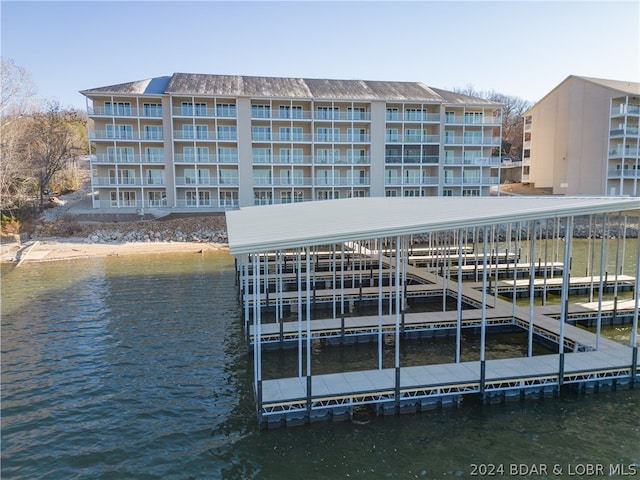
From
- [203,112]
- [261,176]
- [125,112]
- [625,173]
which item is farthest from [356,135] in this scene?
[625,173]

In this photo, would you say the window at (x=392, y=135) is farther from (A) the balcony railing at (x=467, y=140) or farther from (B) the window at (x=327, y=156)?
(B) the window at (x=327, y=156)

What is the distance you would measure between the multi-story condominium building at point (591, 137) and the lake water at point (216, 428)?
147 ft

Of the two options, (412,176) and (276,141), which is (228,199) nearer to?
(276,141)

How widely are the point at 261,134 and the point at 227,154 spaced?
441 centimetres

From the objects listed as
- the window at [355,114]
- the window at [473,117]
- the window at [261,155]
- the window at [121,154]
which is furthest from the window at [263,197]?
the window at [473,117]

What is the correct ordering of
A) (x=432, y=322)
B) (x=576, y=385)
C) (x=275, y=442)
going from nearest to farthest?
(x=275, y=442) → (x=576, y=385) → (x=432, y=322)

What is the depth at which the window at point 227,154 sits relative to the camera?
5169 centimetres

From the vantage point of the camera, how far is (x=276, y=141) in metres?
52.4

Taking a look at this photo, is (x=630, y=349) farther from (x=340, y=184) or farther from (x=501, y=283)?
(x=340, y=184)

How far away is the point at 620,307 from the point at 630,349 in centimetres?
586

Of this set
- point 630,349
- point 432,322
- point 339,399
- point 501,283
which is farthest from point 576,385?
point 501,283

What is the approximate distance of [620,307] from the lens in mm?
18547

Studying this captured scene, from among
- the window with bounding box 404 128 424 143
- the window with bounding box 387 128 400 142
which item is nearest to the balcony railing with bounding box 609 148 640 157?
the window with bounding box 404 128 424 143

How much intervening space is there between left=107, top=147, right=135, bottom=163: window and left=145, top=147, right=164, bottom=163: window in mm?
1572
